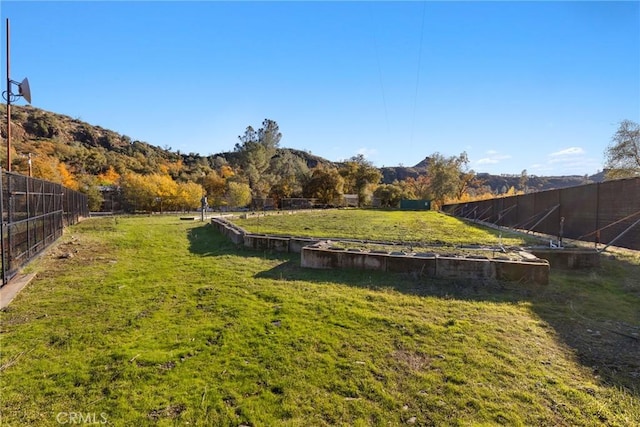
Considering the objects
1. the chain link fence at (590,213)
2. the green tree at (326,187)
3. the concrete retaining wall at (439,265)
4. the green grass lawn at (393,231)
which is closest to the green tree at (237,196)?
the green tree at (326,187)

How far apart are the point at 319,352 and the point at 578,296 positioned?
4.53 metres

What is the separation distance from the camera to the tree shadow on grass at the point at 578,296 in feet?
10.9

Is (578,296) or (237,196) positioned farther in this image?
(237,196)

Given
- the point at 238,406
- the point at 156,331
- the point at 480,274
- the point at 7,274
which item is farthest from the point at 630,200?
the point at 7,274

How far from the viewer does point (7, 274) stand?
5516 mm

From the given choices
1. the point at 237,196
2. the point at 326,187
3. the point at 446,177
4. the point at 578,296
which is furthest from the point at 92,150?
the point at 578,296

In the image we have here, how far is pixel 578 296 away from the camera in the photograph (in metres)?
5.18

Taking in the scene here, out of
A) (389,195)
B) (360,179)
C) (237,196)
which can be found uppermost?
(360,179)

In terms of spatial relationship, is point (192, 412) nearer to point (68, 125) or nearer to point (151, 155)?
point (151, 155)

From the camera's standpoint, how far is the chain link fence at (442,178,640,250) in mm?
7625

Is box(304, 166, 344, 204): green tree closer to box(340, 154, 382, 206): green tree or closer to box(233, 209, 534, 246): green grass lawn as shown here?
box(340, 154, 382, 206): green tree

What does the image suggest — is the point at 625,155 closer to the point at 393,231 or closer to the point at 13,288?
the point at 393,231

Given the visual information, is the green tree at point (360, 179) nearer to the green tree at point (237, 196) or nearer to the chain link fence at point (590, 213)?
the green tree at point (237, 196)

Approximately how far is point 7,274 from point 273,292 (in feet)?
15.1
